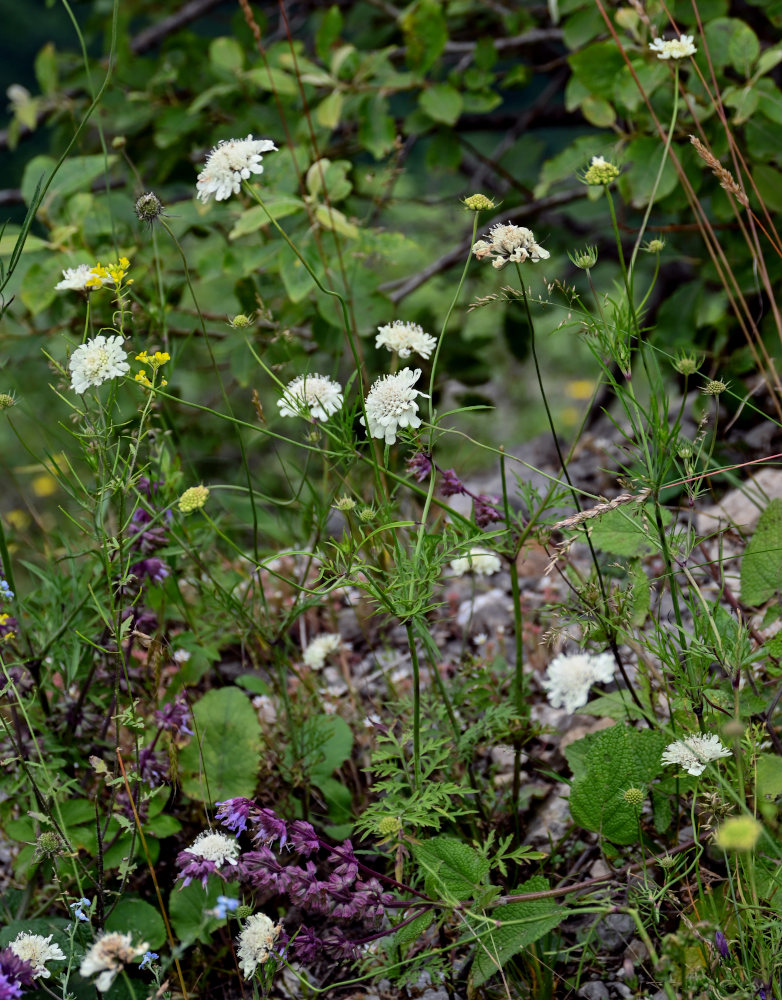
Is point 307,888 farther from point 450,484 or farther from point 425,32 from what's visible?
point 425,32

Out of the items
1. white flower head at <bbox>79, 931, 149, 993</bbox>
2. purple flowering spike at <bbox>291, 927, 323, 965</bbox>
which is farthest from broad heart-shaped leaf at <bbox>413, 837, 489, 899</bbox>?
white flower head at <bbox>79, 931, 149, 993</bbox>

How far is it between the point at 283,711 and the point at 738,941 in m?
0.82

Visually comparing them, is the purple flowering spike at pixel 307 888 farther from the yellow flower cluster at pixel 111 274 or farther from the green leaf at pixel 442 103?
the green leaf at pixel 442 103

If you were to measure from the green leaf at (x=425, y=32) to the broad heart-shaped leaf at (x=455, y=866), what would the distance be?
1.88 metres

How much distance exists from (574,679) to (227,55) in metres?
1.85

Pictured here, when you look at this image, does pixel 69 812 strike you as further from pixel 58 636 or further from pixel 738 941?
pixel 738 941

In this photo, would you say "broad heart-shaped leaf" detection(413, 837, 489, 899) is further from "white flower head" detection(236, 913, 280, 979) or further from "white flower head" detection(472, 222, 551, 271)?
"white flower head" detection(472, 222, 551, 271)

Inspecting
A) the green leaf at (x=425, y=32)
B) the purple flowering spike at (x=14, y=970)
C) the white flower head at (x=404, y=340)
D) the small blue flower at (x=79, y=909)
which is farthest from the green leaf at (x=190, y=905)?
the green leaf at (x=425, y=32)

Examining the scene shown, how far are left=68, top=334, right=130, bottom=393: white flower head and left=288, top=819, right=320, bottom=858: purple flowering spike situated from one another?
586mm

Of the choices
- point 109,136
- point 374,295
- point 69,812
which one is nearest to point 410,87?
point 374,295

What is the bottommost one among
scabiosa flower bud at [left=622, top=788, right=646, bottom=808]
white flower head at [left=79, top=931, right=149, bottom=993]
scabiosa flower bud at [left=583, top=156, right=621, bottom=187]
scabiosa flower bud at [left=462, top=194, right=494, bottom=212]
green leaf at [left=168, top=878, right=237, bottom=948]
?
green leaf at [left=168, top=878, right=237, bottom=948]

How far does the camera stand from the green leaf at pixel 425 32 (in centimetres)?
224

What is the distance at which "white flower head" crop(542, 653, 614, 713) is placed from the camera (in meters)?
1.30

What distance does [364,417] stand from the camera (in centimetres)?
120
